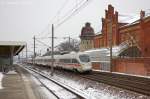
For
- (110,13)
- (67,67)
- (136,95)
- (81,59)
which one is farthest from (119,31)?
(136,95)

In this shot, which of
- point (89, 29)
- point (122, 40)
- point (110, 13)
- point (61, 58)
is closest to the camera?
point (61, 58)

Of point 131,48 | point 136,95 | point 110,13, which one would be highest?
point 110,13

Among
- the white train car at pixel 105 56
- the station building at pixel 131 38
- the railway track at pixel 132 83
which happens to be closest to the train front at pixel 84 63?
the station building at pixel 131 38

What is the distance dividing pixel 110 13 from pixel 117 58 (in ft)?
74.0

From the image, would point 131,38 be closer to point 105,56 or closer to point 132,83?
point 105,56

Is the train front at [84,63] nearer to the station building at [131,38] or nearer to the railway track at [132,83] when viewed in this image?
the station building at [131,38]

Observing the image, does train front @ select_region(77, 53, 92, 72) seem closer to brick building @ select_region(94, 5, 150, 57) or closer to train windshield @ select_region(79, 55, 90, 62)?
train windshield @ select_region(79, 55, 90, 62)

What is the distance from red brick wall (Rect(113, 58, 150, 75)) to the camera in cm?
4597

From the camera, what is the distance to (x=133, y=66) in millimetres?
49500

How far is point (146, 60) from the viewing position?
46.0m

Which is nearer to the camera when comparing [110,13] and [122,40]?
[122,40]

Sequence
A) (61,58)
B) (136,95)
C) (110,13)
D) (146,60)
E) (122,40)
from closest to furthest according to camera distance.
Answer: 1. (136,95)
2. (146,60)
3. (61,58)
4. (122,40)
5. (110,13)

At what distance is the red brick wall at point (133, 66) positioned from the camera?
151ft

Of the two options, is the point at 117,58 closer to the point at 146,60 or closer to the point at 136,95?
the point at 146,60
